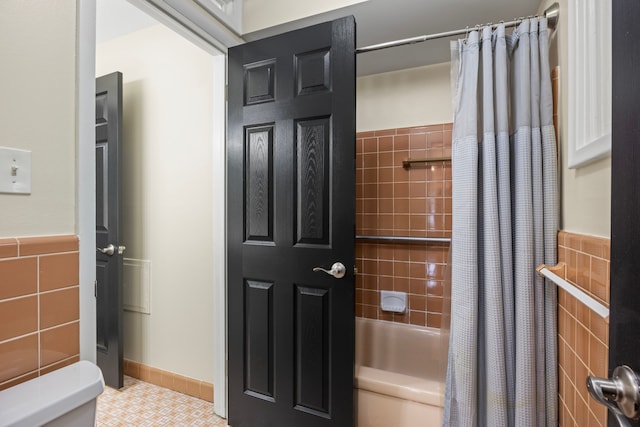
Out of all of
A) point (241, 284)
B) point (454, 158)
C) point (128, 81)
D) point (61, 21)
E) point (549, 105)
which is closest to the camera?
point (61, 21)

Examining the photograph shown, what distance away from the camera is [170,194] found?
2.02m

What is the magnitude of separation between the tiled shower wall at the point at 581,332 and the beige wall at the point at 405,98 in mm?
1169

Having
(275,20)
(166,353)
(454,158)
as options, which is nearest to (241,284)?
(166,353)

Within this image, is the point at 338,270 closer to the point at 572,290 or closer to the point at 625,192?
the point at 572,290

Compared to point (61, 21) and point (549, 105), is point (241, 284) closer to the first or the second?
point (61, 21)

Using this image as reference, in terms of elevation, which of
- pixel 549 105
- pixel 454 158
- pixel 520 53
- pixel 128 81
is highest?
pixel 128 81

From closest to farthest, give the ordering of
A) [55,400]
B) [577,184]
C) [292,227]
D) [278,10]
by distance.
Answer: [55,400] → [577,184] → [292,227] → [278,10]

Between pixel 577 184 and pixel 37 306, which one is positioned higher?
pixel 577 184

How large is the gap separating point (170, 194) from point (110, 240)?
1.68 ft

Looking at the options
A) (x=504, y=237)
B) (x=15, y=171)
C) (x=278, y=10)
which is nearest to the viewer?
(x=15, y=171)

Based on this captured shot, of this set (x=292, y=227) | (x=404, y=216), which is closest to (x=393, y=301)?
(x=404, y=216)

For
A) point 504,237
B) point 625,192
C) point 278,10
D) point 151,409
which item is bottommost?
point 151,409

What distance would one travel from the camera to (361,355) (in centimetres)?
205

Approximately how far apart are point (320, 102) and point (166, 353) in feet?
6.34
